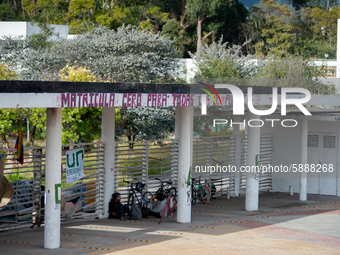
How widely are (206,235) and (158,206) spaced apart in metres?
2.53

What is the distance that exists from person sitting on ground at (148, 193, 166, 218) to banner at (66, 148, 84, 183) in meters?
2.39

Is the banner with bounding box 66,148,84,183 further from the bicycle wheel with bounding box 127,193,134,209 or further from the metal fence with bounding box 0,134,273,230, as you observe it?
the bicycle wheel with bounding box 127,193,134,209

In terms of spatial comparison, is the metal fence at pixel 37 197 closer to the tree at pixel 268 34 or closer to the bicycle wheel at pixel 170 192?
the bicycle wheel at pixel 170 192

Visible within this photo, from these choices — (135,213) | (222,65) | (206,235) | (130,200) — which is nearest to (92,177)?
(135,213)

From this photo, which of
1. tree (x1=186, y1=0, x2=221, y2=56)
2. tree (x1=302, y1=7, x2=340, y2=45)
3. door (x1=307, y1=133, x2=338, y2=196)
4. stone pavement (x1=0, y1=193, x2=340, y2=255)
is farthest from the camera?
tree (x1=302, y1=7, x2=340, y2=45)

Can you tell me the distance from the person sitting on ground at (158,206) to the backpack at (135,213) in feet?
1.25

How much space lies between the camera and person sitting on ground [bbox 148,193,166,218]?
12711 millimetres

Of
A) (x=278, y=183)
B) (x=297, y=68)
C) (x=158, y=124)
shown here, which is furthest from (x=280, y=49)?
(x=278, y=183)

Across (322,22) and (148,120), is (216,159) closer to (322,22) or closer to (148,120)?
(148,120)

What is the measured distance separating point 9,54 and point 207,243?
2304cm

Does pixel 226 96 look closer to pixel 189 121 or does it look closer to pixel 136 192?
pixel 189 121

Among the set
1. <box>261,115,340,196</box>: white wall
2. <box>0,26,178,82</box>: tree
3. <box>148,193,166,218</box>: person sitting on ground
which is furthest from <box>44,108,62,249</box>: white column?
<box>0,26,178,82</box>: tree

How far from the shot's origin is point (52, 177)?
365 inches

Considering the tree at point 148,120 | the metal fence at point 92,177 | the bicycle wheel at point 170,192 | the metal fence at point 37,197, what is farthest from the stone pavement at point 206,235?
the tree at point 148,120
